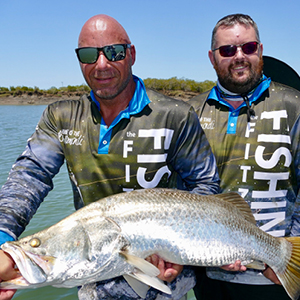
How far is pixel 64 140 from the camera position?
308 cm

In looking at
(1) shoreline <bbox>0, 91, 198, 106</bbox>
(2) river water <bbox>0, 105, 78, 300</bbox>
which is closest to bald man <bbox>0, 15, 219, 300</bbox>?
(2) river water <bbox>0, 105, 78, 300</bbox>

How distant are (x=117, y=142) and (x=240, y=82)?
4.96 feet

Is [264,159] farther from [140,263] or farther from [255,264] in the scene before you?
[140,263]

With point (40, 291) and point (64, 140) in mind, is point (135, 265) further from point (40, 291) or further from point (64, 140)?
point (40, 291)

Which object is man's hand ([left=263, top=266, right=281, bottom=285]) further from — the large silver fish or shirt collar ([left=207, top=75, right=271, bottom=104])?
shirt collar ([left=207, top=75, right=271, bottom=104])

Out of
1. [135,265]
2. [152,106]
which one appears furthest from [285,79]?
[135,265]

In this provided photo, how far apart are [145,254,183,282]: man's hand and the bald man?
341 millimetres

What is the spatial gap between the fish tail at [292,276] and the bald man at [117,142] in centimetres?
81

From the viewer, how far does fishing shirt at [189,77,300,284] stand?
330cm

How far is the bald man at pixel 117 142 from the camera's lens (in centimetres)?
291

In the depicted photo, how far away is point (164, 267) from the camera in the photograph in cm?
249

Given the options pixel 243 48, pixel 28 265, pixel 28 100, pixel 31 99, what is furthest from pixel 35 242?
pixel 31 99

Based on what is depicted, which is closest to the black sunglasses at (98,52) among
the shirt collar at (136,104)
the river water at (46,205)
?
the shirt collar at (136,104)

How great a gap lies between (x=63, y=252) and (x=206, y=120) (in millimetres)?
2104
